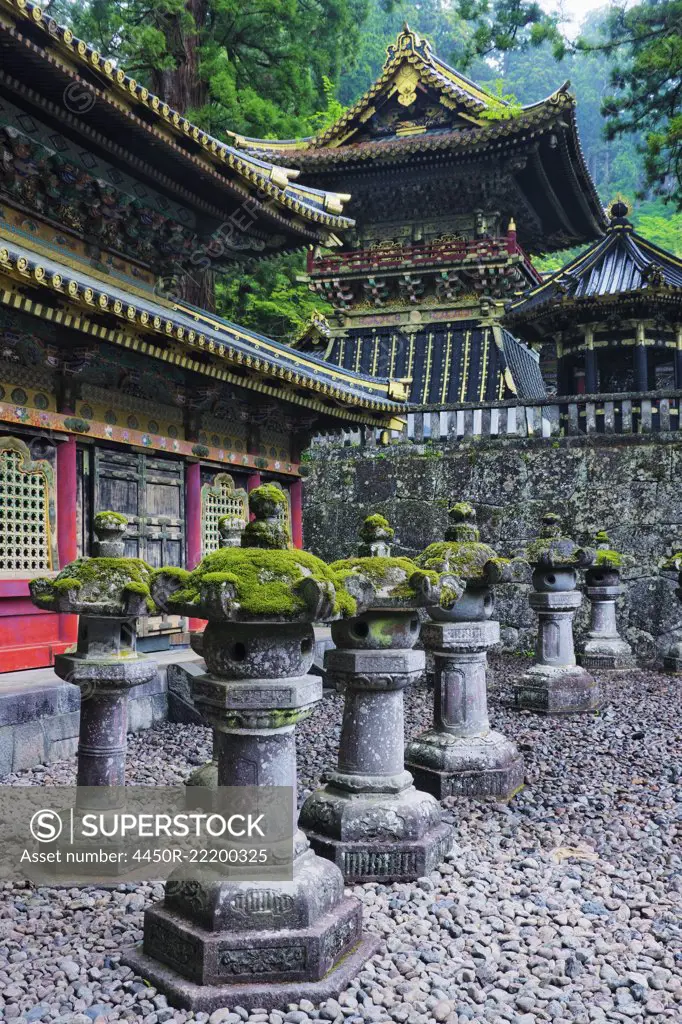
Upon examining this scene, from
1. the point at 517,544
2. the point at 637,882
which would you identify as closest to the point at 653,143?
the point at 517,544

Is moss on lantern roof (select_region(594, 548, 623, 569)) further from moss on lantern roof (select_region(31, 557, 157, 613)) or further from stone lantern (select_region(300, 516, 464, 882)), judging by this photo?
moss on lantern roof (select_region(31, 557, 157, 613))

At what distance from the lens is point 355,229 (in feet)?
58.4

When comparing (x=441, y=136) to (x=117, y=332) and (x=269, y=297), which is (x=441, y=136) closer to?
(x=269, y=297)

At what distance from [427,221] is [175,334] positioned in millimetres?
11176

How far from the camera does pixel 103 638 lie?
451 centimetres

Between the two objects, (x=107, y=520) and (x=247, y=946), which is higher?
(x=107, y=520)

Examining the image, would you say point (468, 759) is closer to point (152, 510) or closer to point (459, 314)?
point (152, 510)

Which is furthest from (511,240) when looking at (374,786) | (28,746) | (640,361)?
(374,786)

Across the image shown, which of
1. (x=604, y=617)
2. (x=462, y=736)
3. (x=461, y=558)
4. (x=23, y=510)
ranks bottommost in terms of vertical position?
(x=462, y=736)

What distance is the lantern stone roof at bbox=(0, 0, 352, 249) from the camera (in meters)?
6.84

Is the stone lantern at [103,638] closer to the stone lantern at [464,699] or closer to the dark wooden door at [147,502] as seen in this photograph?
the stone lantern at [464,699]

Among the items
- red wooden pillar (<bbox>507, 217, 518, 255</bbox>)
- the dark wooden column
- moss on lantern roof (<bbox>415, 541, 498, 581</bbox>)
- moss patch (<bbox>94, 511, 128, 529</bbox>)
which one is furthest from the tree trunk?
moss patch (<bbox>94, 511, 128, 529</bbox>)

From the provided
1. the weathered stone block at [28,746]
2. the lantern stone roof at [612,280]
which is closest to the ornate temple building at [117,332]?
the weathered stone block at [28,746]

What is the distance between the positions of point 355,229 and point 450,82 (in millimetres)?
3517
